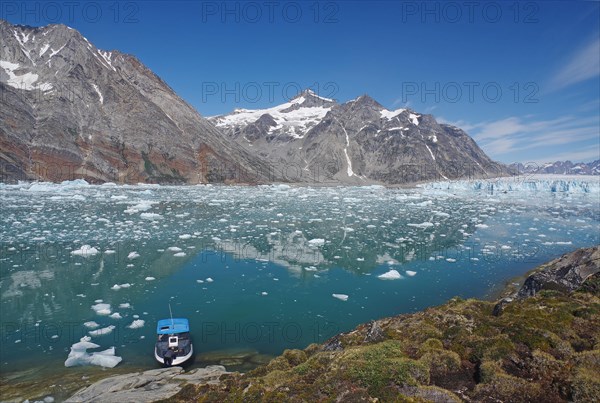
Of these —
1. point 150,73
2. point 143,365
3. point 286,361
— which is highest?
point 150,73

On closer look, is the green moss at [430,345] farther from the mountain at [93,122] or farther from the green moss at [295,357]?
the mountain at [93,122]

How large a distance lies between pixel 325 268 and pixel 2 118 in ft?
436

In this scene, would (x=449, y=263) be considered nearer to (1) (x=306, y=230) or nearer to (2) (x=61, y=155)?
(1) (x=306, y=230)

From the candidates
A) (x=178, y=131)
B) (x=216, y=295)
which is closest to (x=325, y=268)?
(x=216, y=295)

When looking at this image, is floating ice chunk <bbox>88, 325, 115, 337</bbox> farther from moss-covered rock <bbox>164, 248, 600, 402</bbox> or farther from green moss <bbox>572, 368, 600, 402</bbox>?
green moss <bbox>572, 368, 600, 402</bbox>

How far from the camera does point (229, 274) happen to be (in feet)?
75.6

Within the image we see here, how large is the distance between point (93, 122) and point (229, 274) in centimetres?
13945

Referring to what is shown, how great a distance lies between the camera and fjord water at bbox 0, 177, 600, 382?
15.1 metres

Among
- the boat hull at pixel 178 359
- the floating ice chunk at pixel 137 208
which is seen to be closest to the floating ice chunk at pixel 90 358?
the boat hull at pixel 178 359

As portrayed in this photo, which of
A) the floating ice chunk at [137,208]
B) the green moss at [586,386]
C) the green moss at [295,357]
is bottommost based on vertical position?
the green moss at [295,357]

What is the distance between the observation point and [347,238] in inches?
1377

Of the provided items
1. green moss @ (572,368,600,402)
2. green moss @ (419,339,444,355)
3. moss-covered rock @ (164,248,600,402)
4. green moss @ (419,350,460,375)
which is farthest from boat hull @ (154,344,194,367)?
green moss @ (572,368,600,402)

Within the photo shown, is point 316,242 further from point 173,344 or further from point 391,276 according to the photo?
point 173,344

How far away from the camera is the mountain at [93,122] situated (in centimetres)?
11500
